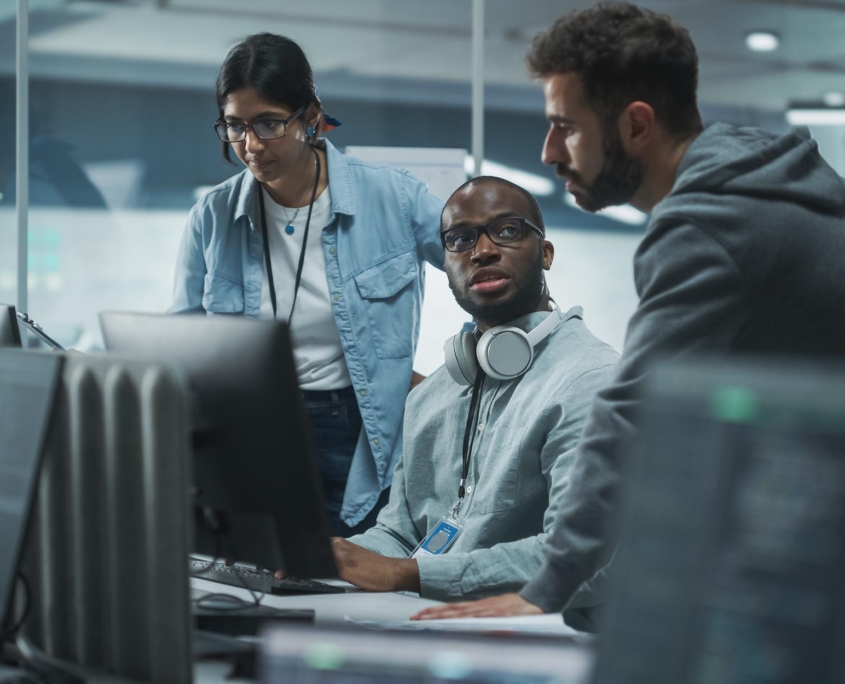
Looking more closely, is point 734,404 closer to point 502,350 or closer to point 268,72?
point 502,350

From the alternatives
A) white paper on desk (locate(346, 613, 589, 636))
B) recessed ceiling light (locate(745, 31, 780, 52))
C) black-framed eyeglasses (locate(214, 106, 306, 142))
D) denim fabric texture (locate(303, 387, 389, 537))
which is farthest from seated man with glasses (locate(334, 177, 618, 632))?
recessed ceiling light (locate(745, 31, 780, 52))

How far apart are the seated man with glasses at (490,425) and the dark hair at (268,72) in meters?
0.43

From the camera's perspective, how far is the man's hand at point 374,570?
174 cm

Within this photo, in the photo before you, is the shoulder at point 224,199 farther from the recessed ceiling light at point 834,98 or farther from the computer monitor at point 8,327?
the recessed ceiling light at point 834,98

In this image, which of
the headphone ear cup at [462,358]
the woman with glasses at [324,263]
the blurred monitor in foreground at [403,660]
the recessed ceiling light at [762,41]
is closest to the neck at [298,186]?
the woman with glasses at [324,263]

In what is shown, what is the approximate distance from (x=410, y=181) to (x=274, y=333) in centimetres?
144

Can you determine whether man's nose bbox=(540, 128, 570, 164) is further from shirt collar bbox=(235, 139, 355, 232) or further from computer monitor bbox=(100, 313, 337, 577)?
shirt collar bbox=(235, 139, 355, 232)

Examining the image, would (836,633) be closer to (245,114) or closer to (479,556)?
(479,556)

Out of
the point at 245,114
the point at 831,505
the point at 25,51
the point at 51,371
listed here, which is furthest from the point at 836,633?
the point at 25,51

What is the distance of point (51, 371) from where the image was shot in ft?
3.67

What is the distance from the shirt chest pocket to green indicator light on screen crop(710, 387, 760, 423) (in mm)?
1810

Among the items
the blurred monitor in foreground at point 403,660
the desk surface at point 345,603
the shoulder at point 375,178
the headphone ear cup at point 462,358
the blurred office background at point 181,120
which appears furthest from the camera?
the blurred office background at point 181,120

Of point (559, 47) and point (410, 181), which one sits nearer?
point (559, 47)

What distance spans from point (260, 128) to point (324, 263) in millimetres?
351
